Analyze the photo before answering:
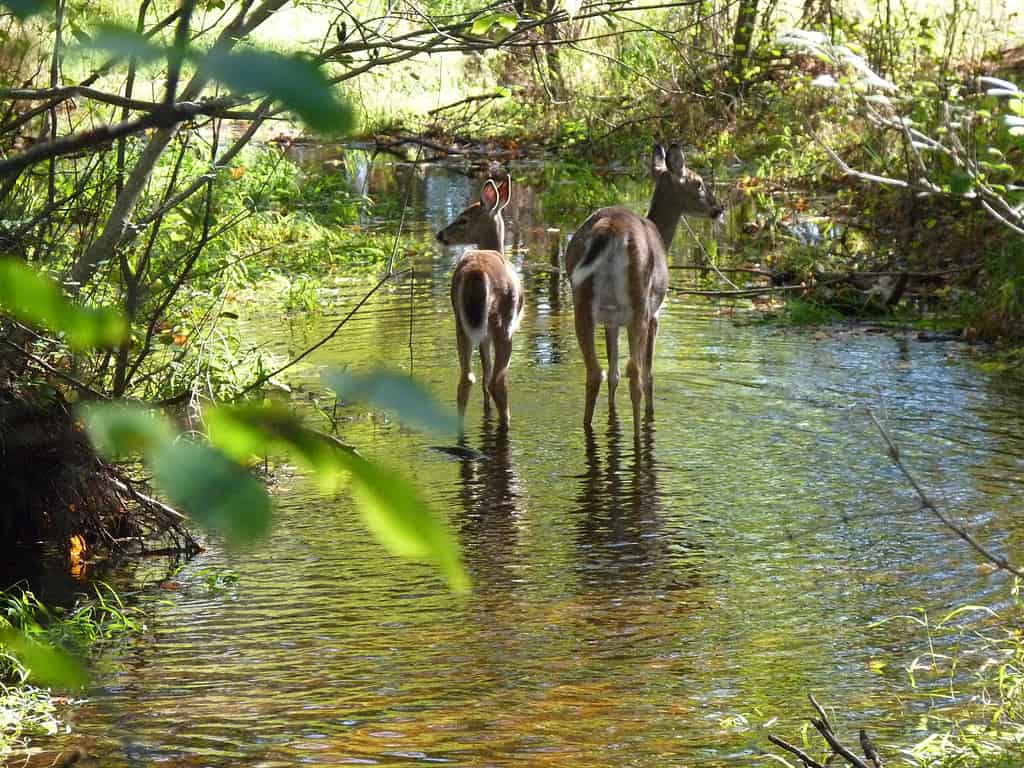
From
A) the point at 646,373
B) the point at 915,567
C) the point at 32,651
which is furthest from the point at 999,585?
the point at 32,651

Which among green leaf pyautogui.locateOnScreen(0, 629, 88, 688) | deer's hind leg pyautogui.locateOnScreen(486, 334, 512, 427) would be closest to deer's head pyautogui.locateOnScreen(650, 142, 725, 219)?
deer's hind leg pyautogui.locateOnScreen(486, 334, 512, 427)

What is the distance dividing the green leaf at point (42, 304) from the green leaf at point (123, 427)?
0.23 feet

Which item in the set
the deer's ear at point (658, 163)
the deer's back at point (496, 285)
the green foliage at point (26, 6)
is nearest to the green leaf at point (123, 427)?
the green foliage at point (26, 6)

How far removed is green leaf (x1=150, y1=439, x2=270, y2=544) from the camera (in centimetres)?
81

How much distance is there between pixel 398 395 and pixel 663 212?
10960 millimetres

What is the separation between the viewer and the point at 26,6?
871mm

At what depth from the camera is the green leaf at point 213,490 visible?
806 millimetres

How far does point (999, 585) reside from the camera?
19.9 ft

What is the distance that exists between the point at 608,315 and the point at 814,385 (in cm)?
163

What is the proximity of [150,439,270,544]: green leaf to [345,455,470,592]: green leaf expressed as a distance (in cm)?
6

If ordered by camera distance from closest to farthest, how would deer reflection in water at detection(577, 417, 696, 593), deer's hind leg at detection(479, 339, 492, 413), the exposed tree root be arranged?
1. the exposed tree root
2. deer reflection in water at detection(577, 417, 696, 593)
3. deer's hind leg at detection(479, 339, 492, 413)

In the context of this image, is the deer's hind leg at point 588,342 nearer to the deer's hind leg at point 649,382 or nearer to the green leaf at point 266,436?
the deer's hind leg at point 649,382

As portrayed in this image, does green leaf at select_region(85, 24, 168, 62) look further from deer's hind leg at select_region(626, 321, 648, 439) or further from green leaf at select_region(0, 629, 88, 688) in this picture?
deer's hind leg at select_region(626, 321, 648, 439)

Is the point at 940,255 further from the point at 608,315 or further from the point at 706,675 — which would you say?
the point at 706,675
